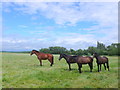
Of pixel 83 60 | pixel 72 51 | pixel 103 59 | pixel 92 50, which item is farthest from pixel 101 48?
pixel 72 51

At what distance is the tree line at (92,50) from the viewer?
7152mm

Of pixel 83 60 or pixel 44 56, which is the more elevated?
pixel 44 56

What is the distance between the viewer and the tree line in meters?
7.15

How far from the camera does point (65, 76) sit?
6.18 metres

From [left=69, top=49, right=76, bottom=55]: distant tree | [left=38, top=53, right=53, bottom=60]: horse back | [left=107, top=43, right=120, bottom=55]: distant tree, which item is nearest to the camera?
[left=69, top=49, right=76, bottom=55]: distant tree

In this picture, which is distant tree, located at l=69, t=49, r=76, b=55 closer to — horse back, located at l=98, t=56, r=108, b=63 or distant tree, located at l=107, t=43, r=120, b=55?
horse back, located at l=98, t=56, r=108, b=63

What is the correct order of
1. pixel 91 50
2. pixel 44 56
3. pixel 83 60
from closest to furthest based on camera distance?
1. pixel 83 60
2. pixel 91 50
3. pixel 44 56

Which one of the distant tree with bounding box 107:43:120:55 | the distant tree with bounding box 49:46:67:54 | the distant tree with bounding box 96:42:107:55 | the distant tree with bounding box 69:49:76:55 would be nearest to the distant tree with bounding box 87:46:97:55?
the distant tree with bounding box 96:42:107:55

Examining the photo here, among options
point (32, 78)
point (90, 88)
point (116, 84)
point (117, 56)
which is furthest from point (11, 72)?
point (117, 56)

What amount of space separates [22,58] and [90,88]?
18.7 ft

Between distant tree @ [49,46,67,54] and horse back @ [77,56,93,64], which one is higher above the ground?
distant tree @ [49,46,67,54]

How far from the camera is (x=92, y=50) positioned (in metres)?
7.27

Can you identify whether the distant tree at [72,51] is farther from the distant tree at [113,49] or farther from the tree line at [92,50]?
the distant tree at [113,49]

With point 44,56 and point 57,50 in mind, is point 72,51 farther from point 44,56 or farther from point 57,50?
point 44,56
